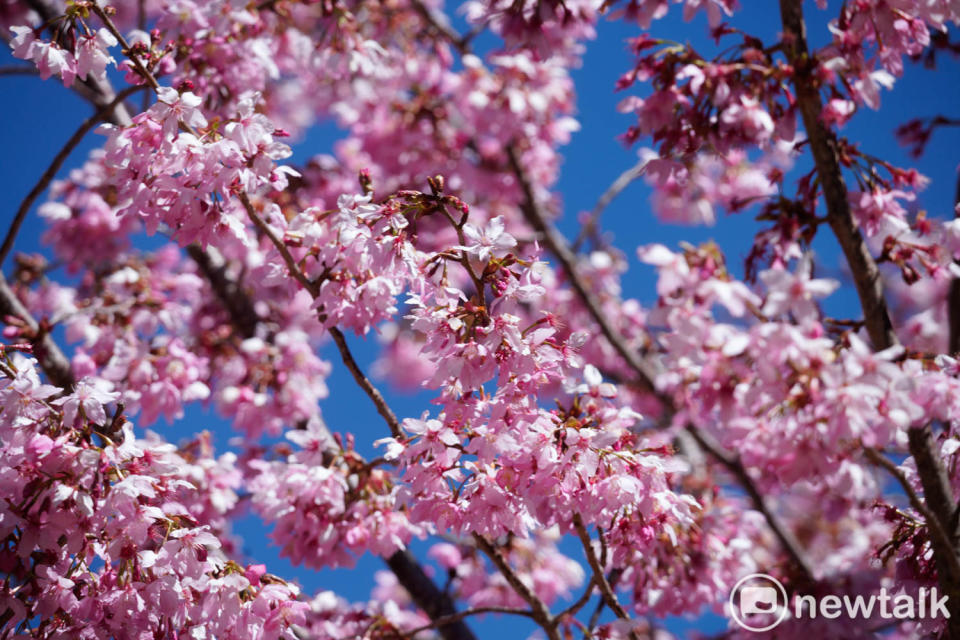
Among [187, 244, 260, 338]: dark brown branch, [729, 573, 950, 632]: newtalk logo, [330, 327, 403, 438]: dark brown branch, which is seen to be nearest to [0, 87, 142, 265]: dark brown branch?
[330, 327, 403, 438]: dark brown branch

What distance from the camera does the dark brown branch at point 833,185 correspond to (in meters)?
2.54

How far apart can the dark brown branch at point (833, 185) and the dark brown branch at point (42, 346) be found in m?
3.31

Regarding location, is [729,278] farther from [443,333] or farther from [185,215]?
[185,215]

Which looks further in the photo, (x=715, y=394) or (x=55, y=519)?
(x=55, y=519)

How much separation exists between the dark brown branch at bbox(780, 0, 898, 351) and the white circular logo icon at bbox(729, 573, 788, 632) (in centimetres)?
116

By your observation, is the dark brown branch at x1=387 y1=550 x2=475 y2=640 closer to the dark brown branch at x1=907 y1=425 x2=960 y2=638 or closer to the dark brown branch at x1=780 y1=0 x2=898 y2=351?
the dark brown branch at x1=907 y1=425 x2=960 y2=638

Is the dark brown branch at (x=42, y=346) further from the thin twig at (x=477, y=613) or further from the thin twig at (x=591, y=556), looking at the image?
the thin twig at (x=591, y=556)

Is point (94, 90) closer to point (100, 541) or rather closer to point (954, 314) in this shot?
point (100, 541)

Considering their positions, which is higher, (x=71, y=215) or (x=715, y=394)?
(x=71, y=215)

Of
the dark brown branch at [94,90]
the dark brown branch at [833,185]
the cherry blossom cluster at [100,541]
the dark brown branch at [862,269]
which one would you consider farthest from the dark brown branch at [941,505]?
the dark brown branch at [94,90]

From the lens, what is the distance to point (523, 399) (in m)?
2.25

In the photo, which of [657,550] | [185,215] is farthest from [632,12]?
[657,550]

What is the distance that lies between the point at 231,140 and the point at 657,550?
2.42 m

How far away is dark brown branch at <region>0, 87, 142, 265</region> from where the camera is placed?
2990 mm
